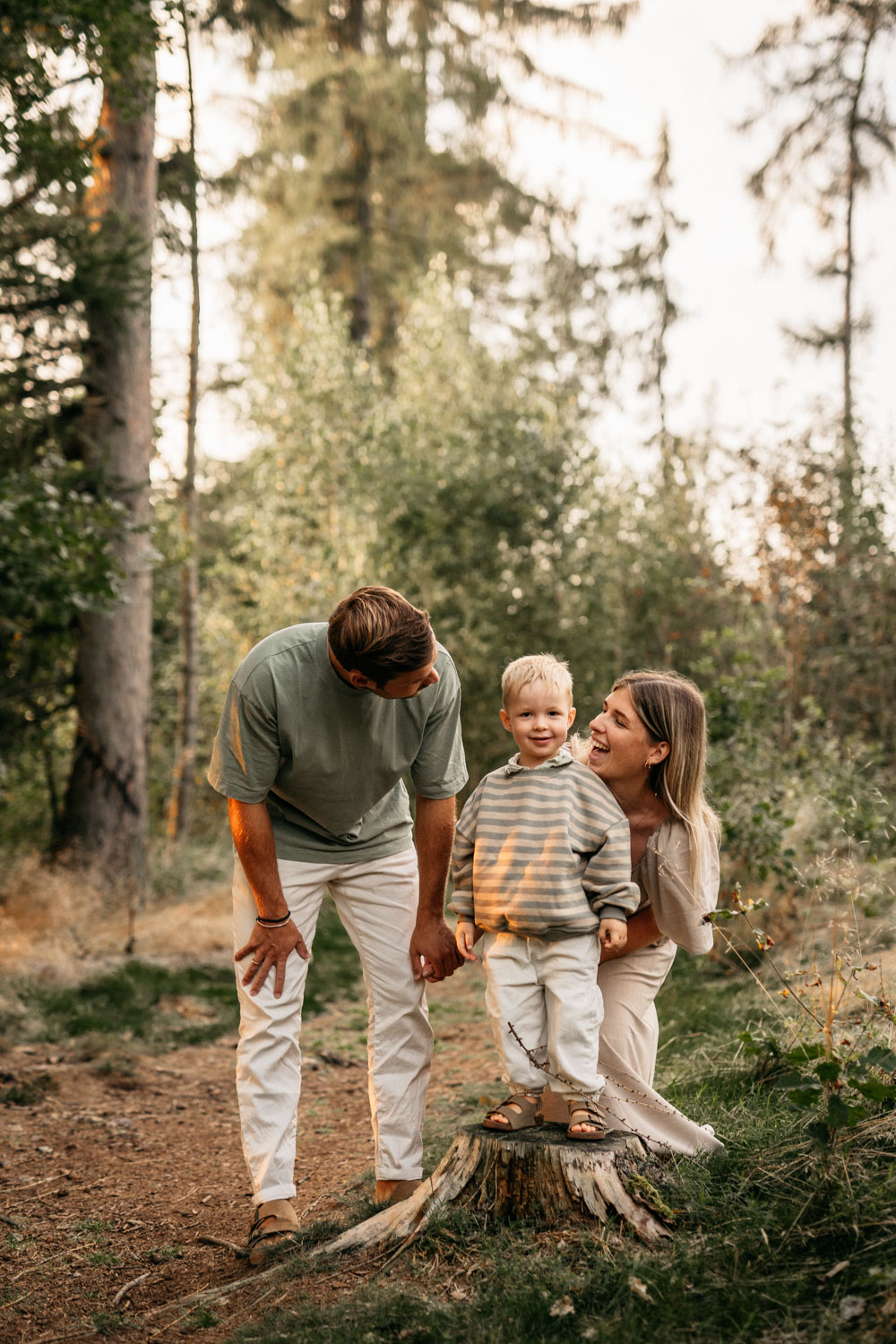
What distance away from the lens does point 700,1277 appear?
8.14 feet

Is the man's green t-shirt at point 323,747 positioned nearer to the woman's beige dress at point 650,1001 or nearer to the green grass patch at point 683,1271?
the woman's beige dress at point 650,1001

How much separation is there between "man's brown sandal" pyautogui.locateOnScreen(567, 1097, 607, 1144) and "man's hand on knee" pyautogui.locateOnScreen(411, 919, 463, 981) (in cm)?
63

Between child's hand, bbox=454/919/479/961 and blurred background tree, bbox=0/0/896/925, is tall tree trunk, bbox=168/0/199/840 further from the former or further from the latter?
child's hand, bbox=454/919/479/961

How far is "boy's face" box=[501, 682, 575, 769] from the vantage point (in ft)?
10.5

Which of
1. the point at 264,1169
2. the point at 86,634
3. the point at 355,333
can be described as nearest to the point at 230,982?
the point at 86,634

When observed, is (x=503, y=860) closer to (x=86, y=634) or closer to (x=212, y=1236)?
(x=212, y=1236)

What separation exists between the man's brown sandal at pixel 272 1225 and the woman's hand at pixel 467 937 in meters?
0.98

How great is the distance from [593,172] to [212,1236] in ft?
61.2

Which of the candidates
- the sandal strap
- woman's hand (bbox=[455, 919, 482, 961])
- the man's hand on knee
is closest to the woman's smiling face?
woman's hand (bbox=[455, 919, 482, 961])

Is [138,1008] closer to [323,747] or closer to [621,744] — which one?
[323,747]

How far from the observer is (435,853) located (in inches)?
141

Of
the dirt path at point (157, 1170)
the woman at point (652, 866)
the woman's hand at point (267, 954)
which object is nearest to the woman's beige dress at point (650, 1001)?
the woman at point (652, 866)

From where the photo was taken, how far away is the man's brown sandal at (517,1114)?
3.06 metres

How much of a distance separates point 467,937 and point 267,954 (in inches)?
25.5
